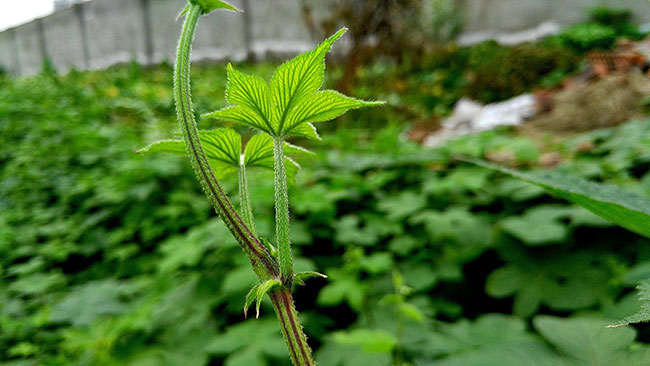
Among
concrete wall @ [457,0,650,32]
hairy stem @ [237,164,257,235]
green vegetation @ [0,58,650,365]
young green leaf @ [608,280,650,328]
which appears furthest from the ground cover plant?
concrete wall @ [457,0,650,32]

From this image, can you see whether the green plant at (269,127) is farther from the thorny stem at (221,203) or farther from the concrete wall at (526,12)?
the concrete wall at (526,12)

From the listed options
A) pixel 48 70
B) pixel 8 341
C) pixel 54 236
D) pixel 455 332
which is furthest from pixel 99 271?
pixel 48 70

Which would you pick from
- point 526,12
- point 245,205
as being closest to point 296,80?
point 245,205

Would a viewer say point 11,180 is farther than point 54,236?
Yes

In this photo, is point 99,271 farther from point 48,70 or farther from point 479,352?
point 48,70

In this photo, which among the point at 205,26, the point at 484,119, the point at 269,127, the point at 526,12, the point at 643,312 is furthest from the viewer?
the point at 205,26

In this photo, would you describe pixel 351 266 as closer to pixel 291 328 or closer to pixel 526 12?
pixel 291 328

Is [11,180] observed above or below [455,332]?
above

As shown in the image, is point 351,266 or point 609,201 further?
point 351,266
